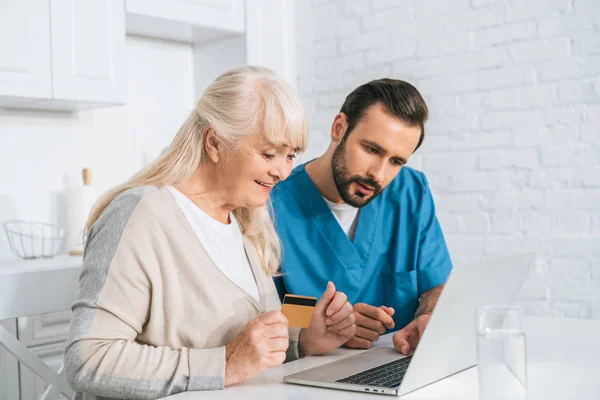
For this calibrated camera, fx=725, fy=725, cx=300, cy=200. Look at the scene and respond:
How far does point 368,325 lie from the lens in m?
1.48

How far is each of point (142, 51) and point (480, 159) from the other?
59.1 inches

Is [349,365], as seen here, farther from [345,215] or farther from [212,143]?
[345,215]

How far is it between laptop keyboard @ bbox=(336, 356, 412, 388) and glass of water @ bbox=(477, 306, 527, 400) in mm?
196

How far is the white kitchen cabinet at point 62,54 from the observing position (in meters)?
2.41

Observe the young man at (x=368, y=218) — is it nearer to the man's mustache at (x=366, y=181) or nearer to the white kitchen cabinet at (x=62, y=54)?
the man's mustache at (x=366, y=181)

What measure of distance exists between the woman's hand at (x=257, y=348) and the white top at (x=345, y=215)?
719 mm

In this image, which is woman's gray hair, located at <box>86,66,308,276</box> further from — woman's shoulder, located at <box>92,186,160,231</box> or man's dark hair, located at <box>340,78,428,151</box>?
man's dark hair, located at <box>340,78,428,151</box>

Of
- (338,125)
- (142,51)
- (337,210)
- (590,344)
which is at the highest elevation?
(142,51)

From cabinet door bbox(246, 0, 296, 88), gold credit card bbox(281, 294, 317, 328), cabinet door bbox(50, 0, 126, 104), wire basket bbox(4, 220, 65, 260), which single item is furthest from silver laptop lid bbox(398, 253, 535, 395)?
cabinet door bbox(246, 0, 296, 88)

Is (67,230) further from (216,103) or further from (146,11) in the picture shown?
(216,103)

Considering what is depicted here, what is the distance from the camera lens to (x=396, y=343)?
4.70 feet

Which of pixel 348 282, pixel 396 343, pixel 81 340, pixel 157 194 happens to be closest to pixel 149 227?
pixel 157 194

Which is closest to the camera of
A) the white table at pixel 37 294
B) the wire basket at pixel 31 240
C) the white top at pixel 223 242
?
the white top at pixel 223 242

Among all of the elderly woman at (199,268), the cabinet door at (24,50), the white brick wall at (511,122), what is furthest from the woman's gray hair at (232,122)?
the white brick wall at (511,122)
